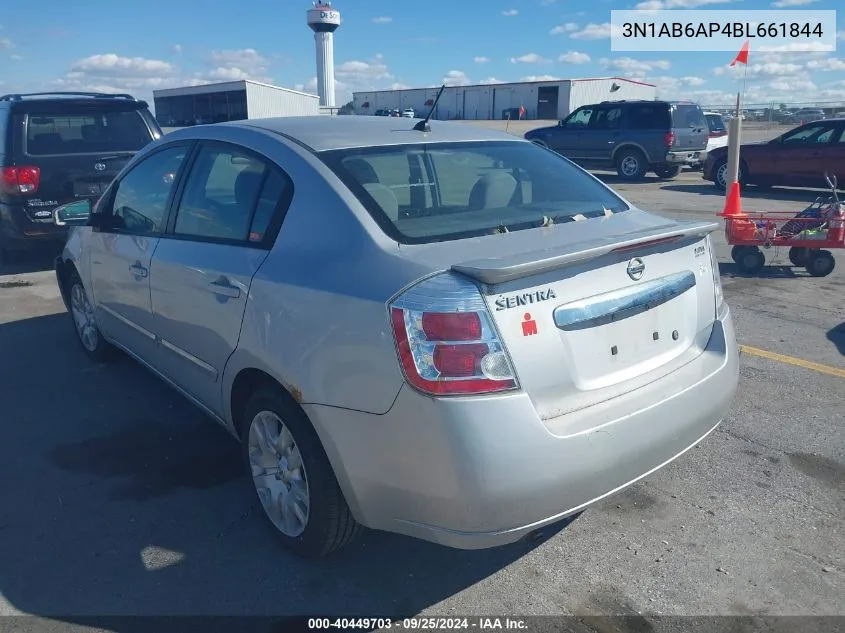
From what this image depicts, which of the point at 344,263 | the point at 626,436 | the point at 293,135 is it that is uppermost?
the point at 293,135

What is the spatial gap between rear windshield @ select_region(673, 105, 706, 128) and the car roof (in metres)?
16.0

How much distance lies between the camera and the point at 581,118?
20062mm

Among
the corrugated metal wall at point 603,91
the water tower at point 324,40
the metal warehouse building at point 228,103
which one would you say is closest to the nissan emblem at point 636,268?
the metal warehouse building at point 228,103

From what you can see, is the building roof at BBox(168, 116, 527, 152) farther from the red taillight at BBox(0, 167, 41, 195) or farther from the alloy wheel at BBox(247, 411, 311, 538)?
the red taillight at BBox(0, 167, 41, 195)

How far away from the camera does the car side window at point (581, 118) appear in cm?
1991

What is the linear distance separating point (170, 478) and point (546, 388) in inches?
87.8

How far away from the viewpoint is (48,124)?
8.54 meters

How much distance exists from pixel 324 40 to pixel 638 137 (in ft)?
240

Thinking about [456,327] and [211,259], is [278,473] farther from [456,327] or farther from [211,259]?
[456,327]

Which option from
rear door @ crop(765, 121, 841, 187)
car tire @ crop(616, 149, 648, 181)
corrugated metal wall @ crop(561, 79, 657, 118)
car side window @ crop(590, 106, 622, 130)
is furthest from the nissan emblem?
corrugated metal wall @ crop(561, 79, 657, 118)

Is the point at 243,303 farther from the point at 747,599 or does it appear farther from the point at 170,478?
the point at 747,599

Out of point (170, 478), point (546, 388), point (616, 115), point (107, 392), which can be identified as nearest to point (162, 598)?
point (170, 478)

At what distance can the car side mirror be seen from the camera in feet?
16.6

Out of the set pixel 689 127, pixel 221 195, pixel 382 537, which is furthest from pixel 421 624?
pixel 689 127
